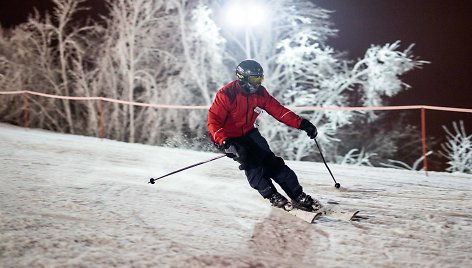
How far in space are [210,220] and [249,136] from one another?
966mm

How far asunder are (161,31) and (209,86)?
11.2ft

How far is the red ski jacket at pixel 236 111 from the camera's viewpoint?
4.93 meters

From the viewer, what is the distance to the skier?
4.89 meters

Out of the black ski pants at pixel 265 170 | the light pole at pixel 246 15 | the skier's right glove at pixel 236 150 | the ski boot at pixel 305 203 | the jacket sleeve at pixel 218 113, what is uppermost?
the light pole at pixel 246 15

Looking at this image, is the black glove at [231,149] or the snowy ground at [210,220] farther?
the black glove at [231,149]

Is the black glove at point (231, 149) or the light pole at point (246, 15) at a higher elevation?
the light pole at point (246, 15)

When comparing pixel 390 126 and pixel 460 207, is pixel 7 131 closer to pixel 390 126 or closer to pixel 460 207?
pixel 460 207

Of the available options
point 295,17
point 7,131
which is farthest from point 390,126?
point 7,131

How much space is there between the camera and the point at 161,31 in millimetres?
23328

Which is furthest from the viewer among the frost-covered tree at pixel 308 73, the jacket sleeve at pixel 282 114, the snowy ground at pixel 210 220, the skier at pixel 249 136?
the frost-covered tree at pixel 308 73

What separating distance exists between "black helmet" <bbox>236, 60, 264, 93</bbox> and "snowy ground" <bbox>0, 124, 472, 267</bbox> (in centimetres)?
130

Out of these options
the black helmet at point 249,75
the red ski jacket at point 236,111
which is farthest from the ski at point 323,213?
the black helmet at point 249,75

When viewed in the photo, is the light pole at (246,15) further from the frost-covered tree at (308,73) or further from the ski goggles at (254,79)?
Answer: the ski goggles at (254,79)

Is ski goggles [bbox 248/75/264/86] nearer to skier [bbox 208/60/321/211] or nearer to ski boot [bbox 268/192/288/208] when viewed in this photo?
skier [bbox 208/60/321/211]
